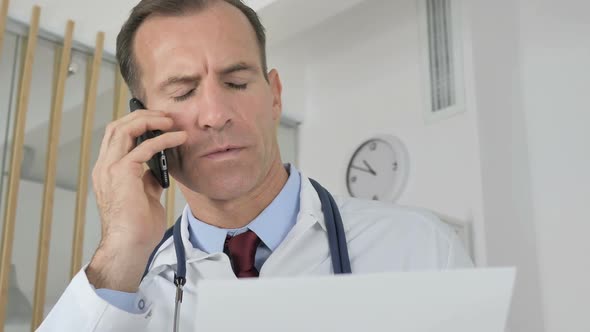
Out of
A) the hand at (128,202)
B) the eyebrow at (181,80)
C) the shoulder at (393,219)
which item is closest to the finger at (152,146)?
the hand at (128,202)

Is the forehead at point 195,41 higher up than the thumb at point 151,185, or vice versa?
the forehead at point 195,41

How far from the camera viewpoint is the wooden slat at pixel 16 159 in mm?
2650

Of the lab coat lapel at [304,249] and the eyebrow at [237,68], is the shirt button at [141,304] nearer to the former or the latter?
the lab coat lapel at [304,249]

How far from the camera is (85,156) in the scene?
3025 mm

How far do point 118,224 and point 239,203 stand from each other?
25 cm

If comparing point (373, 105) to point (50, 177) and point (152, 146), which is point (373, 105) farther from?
point (152, 146)

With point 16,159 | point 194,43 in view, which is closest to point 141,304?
point 194,43

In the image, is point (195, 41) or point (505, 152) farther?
point (505, 152)

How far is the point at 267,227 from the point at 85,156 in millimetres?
2033

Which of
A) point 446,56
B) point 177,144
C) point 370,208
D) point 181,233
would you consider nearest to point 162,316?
point 181,233

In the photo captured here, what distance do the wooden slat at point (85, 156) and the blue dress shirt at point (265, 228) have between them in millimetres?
1793

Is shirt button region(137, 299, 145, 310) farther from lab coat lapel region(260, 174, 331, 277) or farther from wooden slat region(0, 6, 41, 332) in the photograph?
wooden slat region(0, 6, 41, 332)

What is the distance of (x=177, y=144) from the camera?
3.89ft

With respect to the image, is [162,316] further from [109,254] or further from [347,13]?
[347,13]
